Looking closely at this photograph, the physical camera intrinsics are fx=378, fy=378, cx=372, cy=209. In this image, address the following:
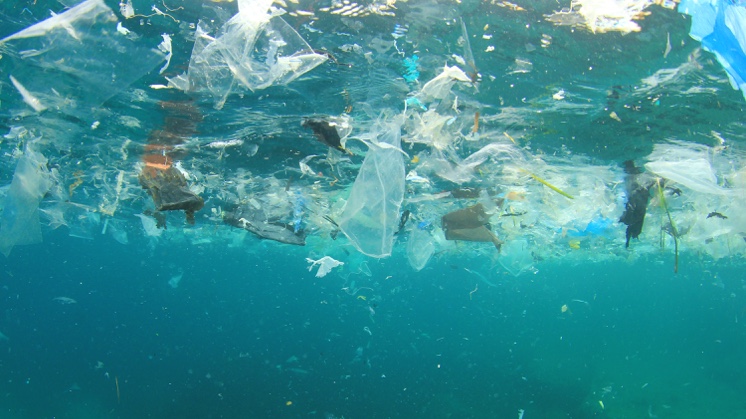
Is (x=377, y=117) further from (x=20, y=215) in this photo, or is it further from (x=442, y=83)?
(x=20, y=215)

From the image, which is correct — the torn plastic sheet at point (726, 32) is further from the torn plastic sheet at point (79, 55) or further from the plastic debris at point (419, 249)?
the plastic debris at point (419, 249)

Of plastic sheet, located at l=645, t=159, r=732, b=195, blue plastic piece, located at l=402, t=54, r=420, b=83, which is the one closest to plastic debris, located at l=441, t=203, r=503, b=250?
plastic sheet, located at l=645, t=159, r=732, b=195

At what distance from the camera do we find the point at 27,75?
7.04 m

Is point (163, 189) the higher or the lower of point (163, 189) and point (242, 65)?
the lower

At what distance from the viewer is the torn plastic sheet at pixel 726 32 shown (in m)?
3.53

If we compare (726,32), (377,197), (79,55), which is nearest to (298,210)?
(79,55)

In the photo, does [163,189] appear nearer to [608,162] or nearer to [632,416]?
[608,162]

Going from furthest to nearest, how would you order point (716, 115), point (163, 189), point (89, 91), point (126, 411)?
point (126, 411)
point (716, 115)
point (89, 91)
point (163, 189)

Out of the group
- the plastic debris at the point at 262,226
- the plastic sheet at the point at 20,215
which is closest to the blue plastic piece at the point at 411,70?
the plastic debris at the point at 262,226

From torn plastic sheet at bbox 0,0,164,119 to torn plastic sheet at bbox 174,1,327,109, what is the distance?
1093 mm

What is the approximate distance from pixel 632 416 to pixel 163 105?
100ft

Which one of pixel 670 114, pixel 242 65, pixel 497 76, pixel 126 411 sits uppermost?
pixel 242 65

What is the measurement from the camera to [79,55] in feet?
19.3

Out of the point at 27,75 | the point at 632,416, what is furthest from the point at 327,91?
the point at 632,416
